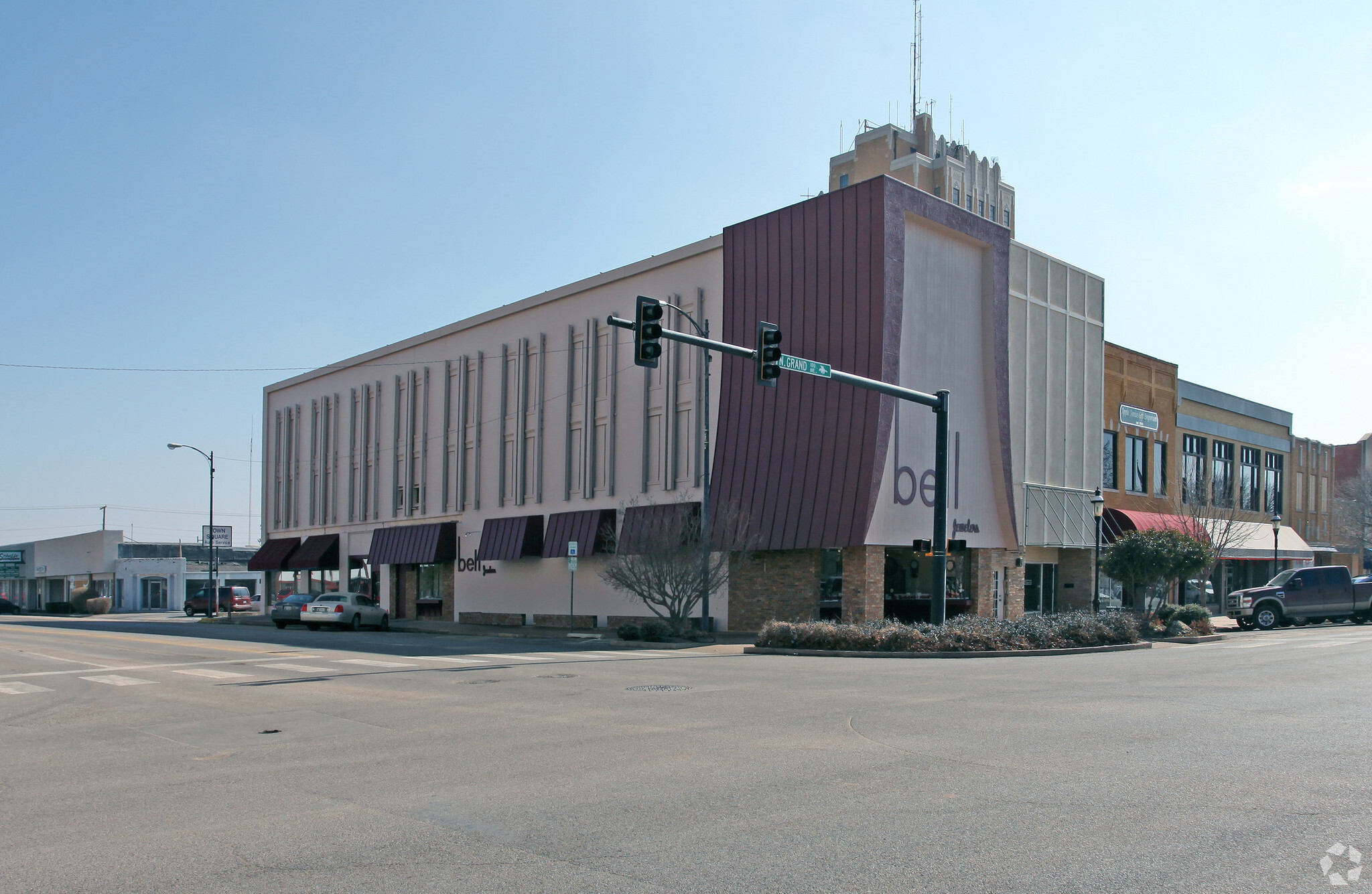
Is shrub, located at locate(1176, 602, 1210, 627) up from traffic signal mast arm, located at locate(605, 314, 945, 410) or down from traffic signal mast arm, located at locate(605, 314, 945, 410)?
down

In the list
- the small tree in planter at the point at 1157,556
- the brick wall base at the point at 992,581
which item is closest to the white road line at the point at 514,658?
the brick wall base at the point at 992,581

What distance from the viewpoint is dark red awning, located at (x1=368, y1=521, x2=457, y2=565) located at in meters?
44.8

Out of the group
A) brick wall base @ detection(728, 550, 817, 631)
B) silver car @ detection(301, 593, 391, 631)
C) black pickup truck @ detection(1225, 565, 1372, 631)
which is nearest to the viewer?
brick wall base @ detection(728, 550, 817, 631)

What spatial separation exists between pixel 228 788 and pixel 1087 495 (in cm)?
3682

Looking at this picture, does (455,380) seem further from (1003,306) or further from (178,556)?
(178,556)

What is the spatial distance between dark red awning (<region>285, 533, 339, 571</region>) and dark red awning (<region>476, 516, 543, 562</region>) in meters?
12.8

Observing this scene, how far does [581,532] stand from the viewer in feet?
124

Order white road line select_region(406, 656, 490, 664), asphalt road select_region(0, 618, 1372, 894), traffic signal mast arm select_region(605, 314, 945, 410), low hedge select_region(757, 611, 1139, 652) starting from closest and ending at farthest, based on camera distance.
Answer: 1. asphalt road select_region(0, 618, 1372, 894)
2. traffic signal mast arm select_region(605, 314, 945, 410)
3. white road line select_region(406, 656, 490, 664)
4. low hedge select_region(757, 611, 1139, 652)

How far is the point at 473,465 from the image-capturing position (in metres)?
44.6

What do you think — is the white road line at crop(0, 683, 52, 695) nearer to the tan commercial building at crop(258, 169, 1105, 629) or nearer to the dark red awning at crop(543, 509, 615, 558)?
the tan commercial building at crop(258, 169, 1105, 629)

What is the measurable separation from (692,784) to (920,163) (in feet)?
298

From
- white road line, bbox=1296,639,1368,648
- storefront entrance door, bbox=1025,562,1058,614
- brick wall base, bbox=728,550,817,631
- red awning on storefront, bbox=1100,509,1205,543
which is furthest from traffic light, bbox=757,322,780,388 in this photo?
red awning on storefront, bbox=1100,509,1205,543

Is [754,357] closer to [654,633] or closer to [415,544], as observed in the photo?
[654,633]

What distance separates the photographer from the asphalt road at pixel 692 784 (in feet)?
19.2
